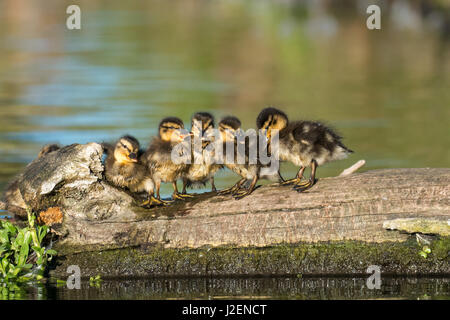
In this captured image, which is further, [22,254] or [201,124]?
[201,124]

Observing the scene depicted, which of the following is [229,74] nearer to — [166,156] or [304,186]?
[166,156]

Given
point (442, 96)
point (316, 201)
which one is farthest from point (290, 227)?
point (442, 96)

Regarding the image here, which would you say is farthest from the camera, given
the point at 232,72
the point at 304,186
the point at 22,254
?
the point at 232,72

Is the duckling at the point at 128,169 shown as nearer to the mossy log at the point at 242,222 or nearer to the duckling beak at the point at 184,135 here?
the mossy log at the point at 242,222

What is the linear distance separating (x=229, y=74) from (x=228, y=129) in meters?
14.5

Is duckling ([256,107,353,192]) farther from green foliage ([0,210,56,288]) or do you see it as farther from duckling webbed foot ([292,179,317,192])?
green foliage ([0,210,56,288])

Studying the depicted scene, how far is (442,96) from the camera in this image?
17.3m

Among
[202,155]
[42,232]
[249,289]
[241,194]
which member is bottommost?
[249,289]

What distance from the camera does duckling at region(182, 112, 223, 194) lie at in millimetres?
7355

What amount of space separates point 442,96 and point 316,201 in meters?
11.1

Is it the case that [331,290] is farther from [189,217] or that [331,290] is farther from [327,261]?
[189,217]

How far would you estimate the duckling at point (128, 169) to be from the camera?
7355mm

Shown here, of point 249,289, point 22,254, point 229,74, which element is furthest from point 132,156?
point 229,74

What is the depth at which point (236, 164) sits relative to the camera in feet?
23.9
